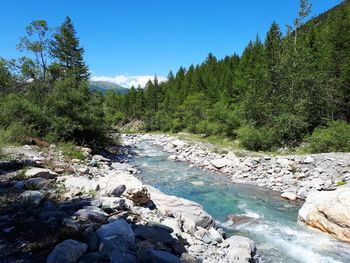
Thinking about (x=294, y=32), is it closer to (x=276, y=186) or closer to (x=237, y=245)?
(x=276, y=186)

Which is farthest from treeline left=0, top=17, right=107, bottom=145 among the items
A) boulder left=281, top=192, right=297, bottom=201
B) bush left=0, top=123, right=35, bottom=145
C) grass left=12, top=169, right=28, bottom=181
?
boulder left=281, top=192, right=297, bottom=201

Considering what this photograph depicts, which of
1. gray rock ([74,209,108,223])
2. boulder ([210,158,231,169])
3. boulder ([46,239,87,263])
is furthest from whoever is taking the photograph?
boulder ([210,158,231,169])

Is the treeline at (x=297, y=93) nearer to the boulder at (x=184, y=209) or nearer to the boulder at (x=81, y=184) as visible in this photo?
the boulder at (x=184, y=209)

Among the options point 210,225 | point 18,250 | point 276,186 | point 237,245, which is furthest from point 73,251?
point 276,186

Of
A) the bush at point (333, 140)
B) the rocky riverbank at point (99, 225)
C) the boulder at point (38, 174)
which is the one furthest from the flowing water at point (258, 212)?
the bush at point (333, 140)

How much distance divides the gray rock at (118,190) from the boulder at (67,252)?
3.43 m

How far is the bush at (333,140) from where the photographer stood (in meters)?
18.2

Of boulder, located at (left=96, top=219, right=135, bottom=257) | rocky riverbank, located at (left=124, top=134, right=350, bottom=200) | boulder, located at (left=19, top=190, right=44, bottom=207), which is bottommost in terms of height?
rocky riverbank, located at (left=124, top=134, right=350, bottom=200)

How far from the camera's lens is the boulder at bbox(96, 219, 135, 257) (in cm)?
461

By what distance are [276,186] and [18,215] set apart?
12.0m

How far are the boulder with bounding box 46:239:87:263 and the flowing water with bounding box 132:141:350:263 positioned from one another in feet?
15.5

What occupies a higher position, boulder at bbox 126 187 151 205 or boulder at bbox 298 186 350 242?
boulder at bbox 126 187 151 205

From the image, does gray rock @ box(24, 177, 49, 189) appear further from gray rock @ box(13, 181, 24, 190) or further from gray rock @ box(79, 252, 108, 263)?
gray rock @ box(79, 252, 108, 263)

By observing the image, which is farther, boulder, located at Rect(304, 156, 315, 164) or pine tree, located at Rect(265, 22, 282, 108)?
pine tree, located at Rect(265, 22, 282, 108)
